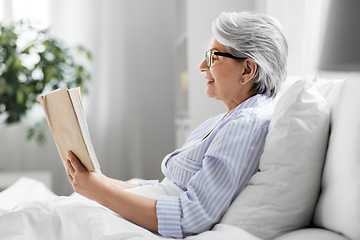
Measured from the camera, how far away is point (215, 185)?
33.4 inches

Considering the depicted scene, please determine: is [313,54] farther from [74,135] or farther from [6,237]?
[6,237]

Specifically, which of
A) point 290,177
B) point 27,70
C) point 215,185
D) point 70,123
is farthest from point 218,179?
point 27,70

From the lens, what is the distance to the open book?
878mm

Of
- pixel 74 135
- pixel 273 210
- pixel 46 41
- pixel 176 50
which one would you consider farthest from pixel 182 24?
pixel 273 210

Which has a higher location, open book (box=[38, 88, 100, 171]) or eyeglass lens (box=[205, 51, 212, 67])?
eyeglass lens (box=[205, 51, 212, 67])

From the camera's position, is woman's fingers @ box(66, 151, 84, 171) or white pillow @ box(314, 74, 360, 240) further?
woman's fingers @ box(66, 151, 84, 171)

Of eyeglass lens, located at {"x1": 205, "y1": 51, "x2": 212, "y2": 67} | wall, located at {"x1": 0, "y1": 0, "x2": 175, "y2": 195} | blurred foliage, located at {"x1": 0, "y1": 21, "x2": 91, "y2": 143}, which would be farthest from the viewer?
wall, located at {"x1": 0, "y1": 0, "x2": 175, "y2": 195}

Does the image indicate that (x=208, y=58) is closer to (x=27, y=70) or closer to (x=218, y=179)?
(x=218, y=179)

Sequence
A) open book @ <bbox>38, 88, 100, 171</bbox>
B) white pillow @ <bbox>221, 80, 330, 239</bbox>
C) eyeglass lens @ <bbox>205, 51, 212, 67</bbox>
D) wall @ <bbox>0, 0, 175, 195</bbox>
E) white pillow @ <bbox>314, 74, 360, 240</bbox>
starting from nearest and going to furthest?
white pillow @ <bbox>314, 74, 360, 240</bbox>
white pillow @ <bbox>221, 80, 330, 239</bbox>
open book @ <bbox>38, 88, 100, 171</bbox>
eyeglass lens @ <bbox>205, 51, 212, 67</bbox>
wall @ <bbox>0, 0, 175, 195</bbox>

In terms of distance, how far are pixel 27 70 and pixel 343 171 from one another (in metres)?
2.50

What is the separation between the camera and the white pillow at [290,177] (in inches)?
30.3

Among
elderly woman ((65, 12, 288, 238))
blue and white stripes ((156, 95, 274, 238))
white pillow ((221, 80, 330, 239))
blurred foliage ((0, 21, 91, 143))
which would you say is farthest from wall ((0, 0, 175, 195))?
white pillow ((221, 80, 330, 239))

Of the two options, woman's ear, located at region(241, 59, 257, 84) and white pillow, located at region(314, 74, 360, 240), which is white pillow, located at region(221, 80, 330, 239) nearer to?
white pillow, located at region(314, 74, 360, 240)

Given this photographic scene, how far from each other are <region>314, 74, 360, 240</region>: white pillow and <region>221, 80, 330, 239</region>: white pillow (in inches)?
0.9
